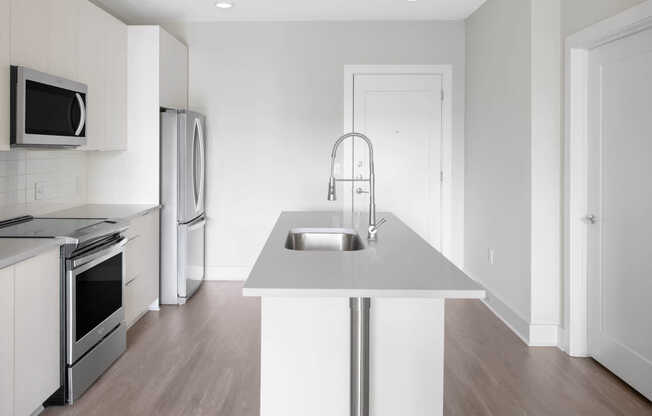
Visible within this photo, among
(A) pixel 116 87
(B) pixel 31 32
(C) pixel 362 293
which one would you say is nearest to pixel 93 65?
(A) pixel 116 87

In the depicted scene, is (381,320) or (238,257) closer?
(381,320)

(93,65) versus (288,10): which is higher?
(288,10)

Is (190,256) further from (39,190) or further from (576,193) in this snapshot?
(576,193)

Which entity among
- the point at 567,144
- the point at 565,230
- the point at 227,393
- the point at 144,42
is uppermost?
the point at 144,42

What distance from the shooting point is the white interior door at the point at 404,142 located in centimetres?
546

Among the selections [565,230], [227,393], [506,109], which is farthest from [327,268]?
[506,109]

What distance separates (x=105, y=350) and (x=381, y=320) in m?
1.88

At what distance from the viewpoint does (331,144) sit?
18.2 feet

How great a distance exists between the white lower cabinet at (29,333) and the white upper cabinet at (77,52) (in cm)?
70

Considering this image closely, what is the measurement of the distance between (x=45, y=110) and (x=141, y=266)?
1.46 meters

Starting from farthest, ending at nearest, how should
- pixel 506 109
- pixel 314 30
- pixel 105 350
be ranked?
pixel 314 30, pixel 506 109, pixel 105 350

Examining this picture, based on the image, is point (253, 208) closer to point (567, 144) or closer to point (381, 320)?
point (567, 144)

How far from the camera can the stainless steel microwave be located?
2779 mm

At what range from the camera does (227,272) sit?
5590 mm
